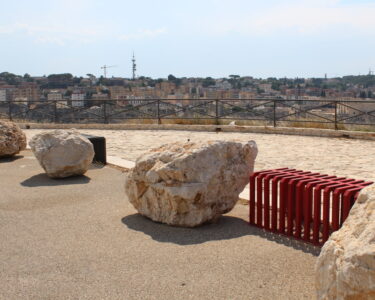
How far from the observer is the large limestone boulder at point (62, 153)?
395 inches

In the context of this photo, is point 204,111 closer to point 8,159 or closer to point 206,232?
point 8,159

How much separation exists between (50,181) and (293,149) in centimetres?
693

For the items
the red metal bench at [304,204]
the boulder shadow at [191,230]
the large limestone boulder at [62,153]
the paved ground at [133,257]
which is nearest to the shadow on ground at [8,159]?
the large limestone boulder at [62,153]

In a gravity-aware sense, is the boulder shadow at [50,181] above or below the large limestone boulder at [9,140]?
below

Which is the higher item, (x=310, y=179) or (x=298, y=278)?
(x=310, y=179)

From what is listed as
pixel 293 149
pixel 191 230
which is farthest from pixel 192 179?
pixel 293 149

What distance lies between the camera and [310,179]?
6.41 m

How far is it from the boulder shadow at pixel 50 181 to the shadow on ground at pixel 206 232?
308 centimetres

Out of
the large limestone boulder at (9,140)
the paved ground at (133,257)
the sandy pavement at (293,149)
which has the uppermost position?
the large limestone boulder at (9,140)

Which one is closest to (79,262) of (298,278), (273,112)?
(298,278)

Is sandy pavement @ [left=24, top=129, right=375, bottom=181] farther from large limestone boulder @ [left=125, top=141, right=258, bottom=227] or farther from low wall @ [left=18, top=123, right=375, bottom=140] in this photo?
large limestone boulder @ [left=125, top=141, right=258, bottom=227]

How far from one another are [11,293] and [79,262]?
35.2 inches

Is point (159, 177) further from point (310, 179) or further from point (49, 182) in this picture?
point (49, 182)

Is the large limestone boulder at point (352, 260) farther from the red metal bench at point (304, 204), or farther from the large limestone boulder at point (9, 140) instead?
the large limestone boulder at point (9, 140)
